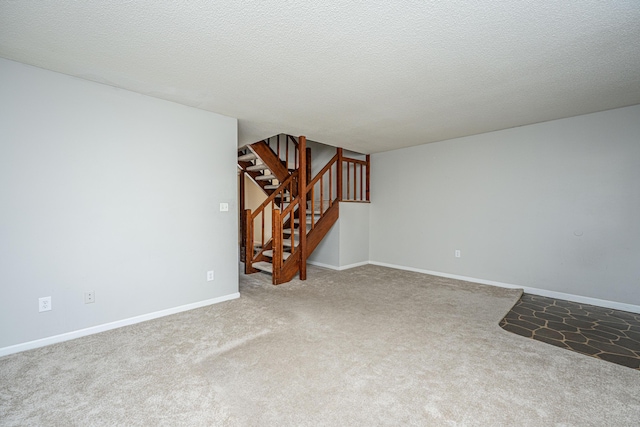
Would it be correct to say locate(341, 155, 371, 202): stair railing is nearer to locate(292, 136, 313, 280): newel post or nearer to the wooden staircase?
the wooden staircase

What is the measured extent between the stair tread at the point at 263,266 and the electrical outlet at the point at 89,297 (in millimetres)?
2339

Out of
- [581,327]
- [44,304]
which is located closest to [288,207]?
[44,304]

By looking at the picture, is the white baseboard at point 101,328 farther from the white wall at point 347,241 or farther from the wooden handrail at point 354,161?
the wooden handrail at point 354,161

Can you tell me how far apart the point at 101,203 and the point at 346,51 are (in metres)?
2.47

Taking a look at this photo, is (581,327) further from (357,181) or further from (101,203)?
(101,203)

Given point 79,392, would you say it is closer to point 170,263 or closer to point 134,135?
point 170,263

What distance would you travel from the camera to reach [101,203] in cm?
250

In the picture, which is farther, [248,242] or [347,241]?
[347,241]

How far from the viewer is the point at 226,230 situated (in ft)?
11.0

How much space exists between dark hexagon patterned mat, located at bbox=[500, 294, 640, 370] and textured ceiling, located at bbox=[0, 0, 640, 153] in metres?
2.25

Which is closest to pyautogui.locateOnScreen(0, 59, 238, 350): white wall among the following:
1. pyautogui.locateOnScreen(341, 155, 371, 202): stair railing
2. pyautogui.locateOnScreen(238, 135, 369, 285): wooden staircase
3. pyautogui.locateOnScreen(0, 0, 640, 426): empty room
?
pyautogui.locateOnScreen(0, 0, 640, 426): empty room

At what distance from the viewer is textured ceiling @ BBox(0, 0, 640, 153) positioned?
5.12ft

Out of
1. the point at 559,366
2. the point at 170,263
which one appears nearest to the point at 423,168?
the point at 559,366

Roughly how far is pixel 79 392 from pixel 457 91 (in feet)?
12.1
